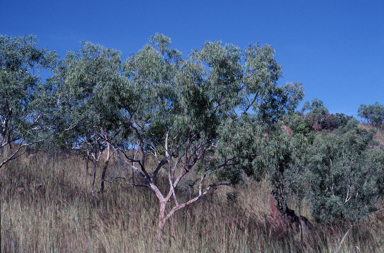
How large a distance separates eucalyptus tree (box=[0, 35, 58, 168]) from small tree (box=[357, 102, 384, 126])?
4749 cm

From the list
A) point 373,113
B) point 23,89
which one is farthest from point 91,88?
point 373,113

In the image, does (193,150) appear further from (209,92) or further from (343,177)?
(343,177)

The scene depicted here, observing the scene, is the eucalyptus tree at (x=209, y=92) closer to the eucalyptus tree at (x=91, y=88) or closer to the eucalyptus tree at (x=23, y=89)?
the eucalyptus tree at (x=91, y=88)

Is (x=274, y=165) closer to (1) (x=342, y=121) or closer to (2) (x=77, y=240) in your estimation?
(2) (x=77, y=240)

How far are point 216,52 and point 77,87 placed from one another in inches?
187

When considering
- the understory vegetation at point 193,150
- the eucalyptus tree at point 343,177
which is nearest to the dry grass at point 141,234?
the understory vegetation at point 193,150

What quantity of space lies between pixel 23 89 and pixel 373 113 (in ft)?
162

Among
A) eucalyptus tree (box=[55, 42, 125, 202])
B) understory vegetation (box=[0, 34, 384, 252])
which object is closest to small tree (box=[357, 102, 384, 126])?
understory vegetation (box=[0, 34, 384, 252])

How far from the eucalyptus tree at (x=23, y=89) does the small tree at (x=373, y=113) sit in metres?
47.5

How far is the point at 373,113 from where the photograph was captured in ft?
158

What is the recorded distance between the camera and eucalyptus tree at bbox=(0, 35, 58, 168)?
10.8 meters

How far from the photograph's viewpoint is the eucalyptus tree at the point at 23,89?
35.4ft

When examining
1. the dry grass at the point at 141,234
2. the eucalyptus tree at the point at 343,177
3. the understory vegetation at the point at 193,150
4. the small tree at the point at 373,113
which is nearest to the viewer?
the dry grass at the point at 141,234

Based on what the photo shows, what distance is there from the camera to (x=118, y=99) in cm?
900
